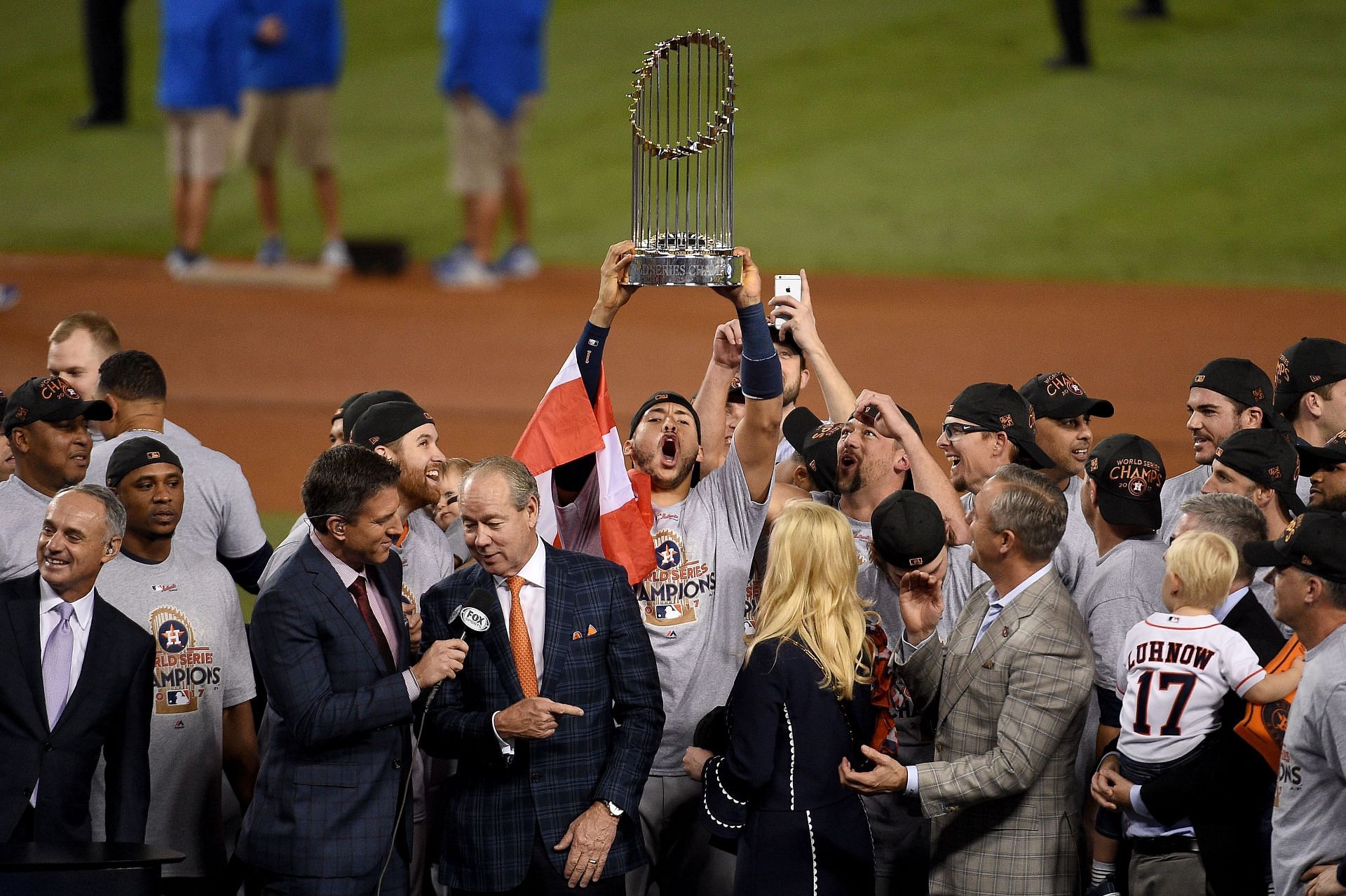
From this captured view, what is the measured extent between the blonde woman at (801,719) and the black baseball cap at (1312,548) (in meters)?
1.05

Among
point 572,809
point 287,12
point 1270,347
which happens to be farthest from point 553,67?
point 572,809

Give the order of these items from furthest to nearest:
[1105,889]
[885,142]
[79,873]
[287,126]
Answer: [885,142]
[287,126]
[1105,889]
[79,873]

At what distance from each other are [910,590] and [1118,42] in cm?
1812

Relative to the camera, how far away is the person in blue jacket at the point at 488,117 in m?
16.4

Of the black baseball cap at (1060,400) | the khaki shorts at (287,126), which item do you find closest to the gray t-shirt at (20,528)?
the black baseball cap at (1060,400)

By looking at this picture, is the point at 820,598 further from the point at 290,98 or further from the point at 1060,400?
the point at 290,98

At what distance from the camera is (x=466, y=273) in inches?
664

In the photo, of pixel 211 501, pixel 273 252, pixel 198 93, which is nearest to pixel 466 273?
pixel 273 252

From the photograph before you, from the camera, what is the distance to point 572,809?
168 inches

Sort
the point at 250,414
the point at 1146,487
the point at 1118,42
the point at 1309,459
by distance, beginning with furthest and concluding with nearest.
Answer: the point at 1118,42
the point at 250,414
the point at 1309,459
the point at 1146,487

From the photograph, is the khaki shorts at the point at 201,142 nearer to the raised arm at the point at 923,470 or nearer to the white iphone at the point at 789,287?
the white iphone at the point at 789,287

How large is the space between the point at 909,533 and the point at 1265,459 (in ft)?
4.56

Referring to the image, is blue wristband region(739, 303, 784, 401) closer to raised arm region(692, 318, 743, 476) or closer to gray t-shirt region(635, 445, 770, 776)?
gray t-shirt region(635, 445, 770, 776)

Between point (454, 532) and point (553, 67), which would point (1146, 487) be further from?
point (553, 67)
